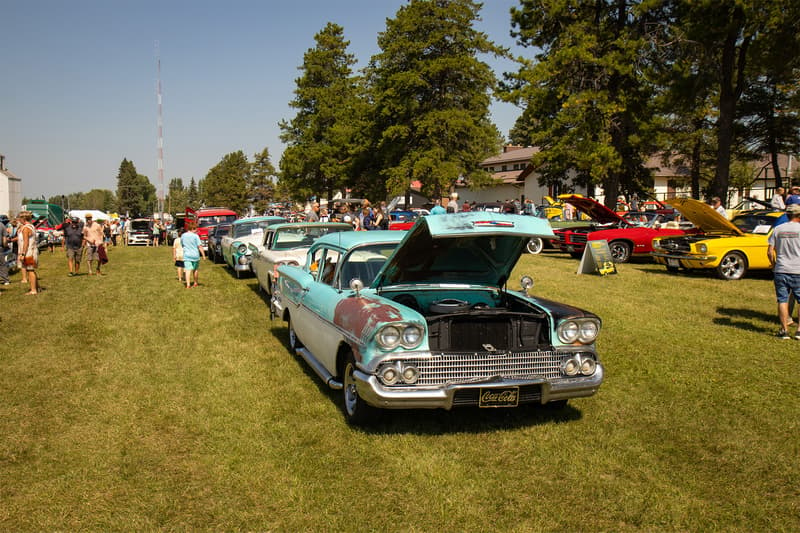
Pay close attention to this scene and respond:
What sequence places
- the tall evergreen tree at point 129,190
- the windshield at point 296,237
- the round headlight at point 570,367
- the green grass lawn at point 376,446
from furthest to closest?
the tall evergreen tree at point 129,190
the windshield at point 296,237
the round headlight at point 570,367
the green grass lawn at point 376,446

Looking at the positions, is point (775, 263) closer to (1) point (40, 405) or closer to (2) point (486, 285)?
(2) point (486, 285)

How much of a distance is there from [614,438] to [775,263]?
4.87 meters

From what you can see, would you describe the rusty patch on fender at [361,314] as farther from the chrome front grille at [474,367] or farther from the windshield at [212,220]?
the windshield at [212,220]

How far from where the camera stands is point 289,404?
235 inches

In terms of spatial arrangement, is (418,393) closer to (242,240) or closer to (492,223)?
(492,223)

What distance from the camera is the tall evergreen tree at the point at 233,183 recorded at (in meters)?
101

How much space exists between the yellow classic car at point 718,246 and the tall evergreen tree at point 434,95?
23.9 metres

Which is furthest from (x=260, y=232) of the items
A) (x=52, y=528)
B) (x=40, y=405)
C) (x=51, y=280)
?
(x=52, y=528)

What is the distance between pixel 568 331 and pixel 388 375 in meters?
1.58

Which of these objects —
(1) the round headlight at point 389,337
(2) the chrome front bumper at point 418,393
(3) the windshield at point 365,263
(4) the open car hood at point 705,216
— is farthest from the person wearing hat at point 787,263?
(1) the round headlight at point 389,337

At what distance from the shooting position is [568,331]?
5188mm

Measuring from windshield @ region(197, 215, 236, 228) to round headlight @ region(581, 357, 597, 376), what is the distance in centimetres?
2635

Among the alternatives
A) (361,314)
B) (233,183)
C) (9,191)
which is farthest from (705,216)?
(233,183)

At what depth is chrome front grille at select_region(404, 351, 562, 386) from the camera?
4.80 m
